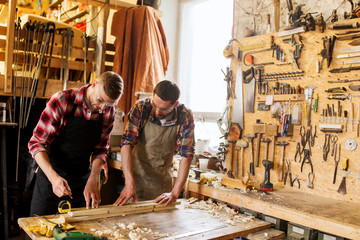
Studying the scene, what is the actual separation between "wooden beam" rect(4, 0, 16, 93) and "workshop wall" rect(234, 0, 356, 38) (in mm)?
2135

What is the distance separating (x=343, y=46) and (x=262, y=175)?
3.85ft

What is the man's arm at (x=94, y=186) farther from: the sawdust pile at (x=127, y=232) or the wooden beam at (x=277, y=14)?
the wooden beam at (x=277, y=14)

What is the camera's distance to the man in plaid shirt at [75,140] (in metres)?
2.16

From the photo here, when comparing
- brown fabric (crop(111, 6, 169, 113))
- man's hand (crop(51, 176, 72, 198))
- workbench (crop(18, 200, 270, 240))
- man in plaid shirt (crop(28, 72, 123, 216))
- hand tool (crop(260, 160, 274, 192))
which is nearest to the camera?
workbench (crop(18, 200, 270, 240))

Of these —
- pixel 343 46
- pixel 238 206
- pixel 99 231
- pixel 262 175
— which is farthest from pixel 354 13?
pixel 99 231

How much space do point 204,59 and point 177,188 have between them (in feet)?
7.50

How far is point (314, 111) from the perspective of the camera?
8.40 ft

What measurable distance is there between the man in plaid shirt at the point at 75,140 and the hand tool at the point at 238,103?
113cm

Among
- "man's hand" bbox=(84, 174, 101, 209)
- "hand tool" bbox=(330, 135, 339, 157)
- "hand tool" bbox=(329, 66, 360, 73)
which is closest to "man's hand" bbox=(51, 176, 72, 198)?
"man's hand" bbox=(84, 174, 101, 209)

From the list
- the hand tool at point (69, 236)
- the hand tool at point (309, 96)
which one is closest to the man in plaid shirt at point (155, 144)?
the hand tool at point (69, 236)

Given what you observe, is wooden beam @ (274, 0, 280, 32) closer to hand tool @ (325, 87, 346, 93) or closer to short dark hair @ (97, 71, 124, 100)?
hand tool @ (325, 87, 346, 93)

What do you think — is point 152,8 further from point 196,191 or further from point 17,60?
point 196,191

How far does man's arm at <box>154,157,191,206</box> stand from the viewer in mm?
2416

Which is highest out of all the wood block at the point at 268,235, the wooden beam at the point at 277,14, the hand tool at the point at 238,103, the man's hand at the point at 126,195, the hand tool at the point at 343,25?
the wooden beam at the point at 277,14
